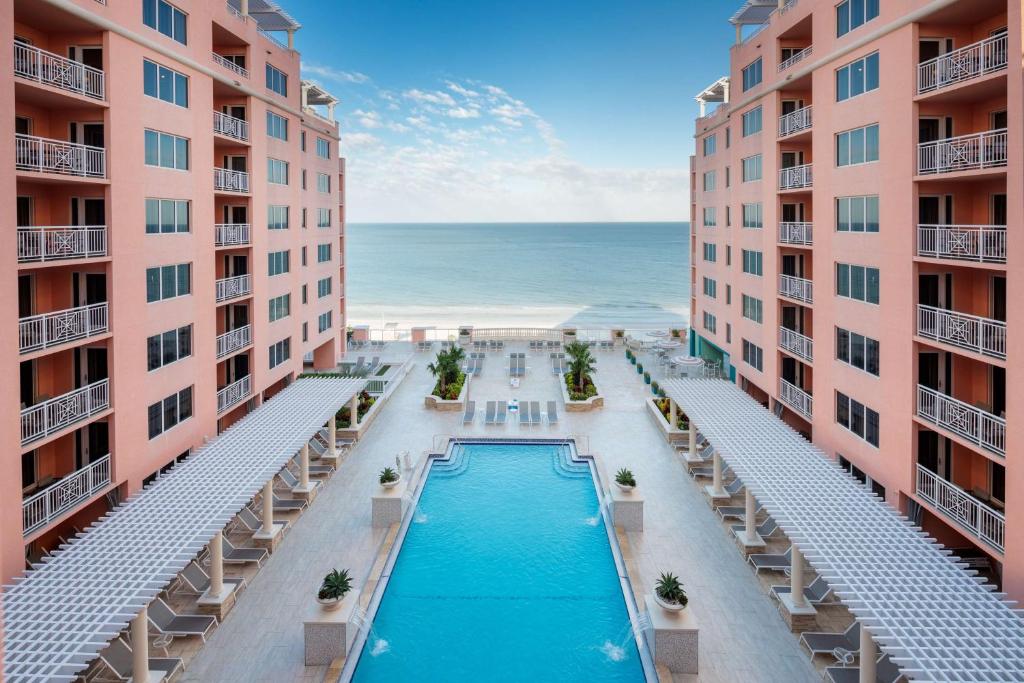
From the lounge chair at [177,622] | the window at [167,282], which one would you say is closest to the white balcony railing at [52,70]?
the window at [167,282]

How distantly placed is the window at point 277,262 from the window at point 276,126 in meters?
4.49

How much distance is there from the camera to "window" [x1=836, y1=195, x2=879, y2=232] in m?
18.5

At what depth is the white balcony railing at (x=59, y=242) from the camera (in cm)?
1465

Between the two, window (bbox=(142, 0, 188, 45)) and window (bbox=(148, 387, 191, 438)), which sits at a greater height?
window (bbox=(142, 0, 188, 45))

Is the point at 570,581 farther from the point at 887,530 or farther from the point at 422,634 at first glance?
the point at 887,530

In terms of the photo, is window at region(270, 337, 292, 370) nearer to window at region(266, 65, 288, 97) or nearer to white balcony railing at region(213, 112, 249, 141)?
white balcony railing at region(213, 112, 249, 141)

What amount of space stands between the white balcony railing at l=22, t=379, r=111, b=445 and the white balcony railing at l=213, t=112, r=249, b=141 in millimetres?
10083

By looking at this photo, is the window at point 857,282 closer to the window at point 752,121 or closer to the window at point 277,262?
the window at point 752,121

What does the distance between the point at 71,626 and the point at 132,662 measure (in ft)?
7.39

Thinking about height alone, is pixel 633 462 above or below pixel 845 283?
below

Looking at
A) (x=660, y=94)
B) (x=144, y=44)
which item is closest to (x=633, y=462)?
(x=144, y=44)

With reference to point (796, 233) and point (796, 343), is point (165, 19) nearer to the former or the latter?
point (796, 233)

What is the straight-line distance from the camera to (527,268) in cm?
14162

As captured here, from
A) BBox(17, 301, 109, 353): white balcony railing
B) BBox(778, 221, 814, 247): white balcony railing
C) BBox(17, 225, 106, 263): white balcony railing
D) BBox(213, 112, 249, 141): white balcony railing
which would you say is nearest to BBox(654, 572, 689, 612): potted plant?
BBox(17, 301, 109, 353): white balcony railing
